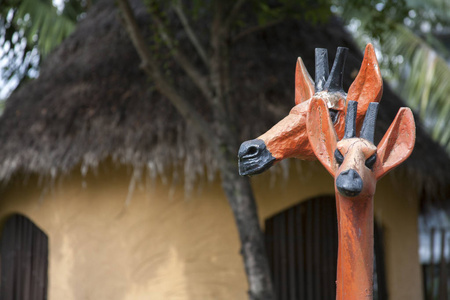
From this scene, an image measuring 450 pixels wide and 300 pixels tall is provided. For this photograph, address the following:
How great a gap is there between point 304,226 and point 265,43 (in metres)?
1.71

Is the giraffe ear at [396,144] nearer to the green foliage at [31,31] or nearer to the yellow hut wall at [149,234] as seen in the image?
the yellow hut wall at [149,234]

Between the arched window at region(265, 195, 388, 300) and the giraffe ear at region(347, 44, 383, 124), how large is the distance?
3498 millimetres

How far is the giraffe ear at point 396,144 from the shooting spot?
5.13 feet

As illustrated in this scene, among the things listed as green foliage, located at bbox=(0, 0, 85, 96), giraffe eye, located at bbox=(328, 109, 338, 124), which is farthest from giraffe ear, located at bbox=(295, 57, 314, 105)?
green foliage, located at bbox=(0, 0, 85, 96)

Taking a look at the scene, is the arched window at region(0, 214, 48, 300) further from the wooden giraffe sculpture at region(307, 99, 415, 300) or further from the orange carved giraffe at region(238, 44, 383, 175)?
the wooden giraffe sculpture at region(307, 99, 415, 300)

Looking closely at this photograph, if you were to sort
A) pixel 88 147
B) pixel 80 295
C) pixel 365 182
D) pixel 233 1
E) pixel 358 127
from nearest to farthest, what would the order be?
pixel 365 182 < pixel 358 127 < pixel 233 1 < pixel 88 147 < pixel 80 295

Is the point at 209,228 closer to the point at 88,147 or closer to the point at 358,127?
the point at 88,147

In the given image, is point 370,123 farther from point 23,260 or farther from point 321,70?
point 23,260

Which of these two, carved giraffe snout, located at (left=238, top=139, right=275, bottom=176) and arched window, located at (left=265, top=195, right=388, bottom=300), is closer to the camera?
carved giraffe snout, located at (left=238, top=139, right=275, bottom=176)

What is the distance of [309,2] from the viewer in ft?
14.9

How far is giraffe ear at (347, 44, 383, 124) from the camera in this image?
170cm

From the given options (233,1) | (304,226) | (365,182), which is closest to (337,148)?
(365,182)

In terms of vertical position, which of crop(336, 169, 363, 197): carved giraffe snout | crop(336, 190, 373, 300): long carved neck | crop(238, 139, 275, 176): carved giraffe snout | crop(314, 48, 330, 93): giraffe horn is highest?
crop(314, 48, 330, 93): giraffe horn

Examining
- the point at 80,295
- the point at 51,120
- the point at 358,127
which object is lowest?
the point at 80,295
